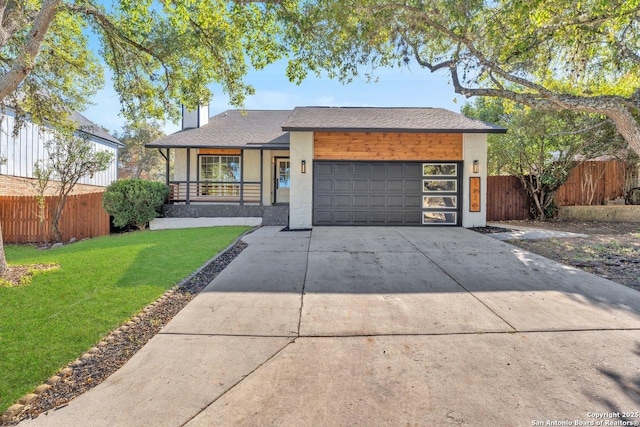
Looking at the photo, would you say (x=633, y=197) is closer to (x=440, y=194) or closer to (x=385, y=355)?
(x=440, y=194)

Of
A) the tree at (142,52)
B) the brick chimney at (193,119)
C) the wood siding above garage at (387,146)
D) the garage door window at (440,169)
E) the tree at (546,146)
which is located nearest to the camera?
the tree at (142,52)

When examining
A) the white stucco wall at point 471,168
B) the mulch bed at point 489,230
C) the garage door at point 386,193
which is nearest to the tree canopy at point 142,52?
the garage door at point 386,193

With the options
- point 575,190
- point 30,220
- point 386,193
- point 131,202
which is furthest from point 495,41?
point 30,220

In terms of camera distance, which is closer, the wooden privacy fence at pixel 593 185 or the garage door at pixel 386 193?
the garage door at pixel 386 193

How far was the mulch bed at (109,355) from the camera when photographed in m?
2.48

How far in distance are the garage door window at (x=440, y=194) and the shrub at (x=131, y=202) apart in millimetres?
9918

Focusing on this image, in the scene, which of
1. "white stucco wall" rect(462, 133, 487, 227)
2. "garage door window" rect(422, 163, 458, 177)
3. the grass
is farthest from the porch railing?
"white stucco wall" rect(462, 133, 487, 227)

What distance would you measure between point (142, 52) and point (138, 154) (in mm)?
29608

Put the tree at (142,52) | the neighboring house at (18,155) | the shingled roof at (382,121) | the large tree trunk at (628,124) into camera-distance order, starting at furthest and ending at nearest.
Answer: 1. the neighboring house at (18,155)
2. the shingled roof at (382,121)
3. the tree at (142,52)
4. the large tree trunk at (628,124)

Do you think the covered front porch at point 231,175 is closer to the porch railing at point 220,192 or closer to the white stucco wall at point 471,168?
the porch railing at point 220,192

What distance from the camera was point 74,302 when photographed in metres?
4.29

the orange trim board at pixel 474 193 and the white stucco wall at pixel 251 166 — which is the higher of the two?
the white stucco wall at pixel 251 166

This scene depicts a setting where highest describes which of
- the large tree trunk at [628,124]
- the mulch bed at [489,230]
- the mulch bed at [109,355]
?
the large tree trunk at [628,124]

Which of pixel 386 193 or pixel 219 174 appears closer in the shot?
pixel 386 193
